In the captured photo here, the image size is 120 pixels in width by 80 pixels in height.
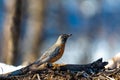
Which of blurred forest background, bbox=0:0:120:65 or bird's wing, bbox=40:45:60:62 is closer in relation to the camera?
bird's wing, bbox=40:45:60:62

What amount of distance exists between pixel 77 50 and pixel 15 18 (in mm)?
4732

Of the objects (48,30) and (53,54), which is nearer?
(53,54)

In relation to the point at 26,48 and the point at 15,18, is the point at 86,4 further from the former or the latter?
the point at 15,18

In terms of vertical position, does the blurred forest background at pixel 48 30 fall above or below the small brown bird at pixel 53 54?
above

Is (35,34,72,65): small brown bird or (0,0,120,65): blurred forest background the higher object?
(0,0,120,65): blurred forest background

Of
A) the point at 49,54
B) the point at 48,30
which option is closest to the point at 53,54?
the point at 49,54

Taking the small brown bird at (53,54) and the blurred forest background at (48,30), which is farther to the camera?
the blurred forest background at (48,30)

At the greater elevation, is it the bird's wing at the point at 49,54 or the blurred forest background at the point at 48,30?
the blurred forest background at the point at 48,30

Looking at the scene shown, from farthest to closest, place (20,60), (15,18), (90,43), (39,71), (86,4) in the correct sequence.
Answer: (86,4)
(90,43)
(20,60)
(15,18)
(39,71)

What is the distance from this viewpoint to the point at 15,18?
30.0 feet

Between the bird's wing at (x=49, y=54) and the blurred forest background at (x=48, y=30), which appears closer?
the bird's wing at (x=49, y=54)

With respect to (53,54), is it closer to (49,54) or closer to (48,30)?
(49,54)

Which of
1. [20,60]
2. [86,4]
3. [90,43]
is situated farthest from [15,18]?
[86,4]

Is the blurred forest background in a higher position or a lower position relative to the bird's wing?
higher
